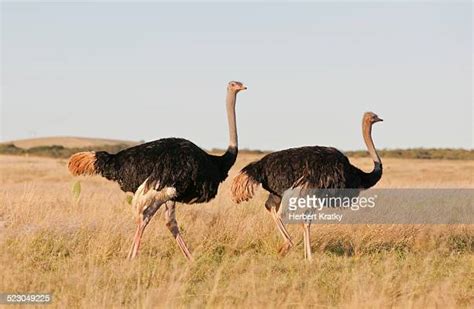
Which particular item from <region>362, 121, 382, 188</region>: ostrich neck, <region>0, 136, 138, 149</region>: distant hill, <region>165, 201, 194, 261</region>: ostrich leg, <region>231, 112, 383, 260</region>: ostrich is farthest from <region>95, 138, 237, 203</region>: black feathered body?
<region>0, 136, 138, 149</region>: distant hill

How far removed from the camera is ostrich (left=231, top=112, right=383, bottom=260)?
959cm

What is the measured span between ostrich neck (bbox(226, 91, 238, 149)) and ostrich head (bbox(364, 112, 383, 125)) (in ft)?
6.13

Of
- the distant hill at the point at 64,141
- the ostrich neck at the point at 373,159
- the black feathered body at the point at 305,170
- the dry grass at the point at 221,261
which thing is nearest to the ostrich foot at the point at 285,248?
the dry grass at the point at 221,261

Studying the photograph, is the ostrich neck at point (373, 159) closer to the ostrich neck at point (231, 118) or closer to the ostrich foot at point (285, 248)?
the ostrich foot at point (285, 248)

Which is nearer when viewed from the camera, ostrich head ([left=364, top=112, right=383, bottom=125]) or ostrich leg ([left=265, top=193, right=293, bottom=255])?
ostrich leg ([left=265, top=193, right=293, bottom=255])

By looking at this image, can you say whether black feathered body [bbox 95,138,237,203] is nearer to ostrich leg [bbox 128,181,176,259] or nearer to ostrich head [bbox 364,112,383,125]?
ostrich leg [bbox 128,181,176,259]

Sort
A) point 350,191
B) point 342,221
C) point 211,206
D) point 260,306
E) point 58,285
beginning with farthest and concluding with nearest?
point 211,206 → point 342,221 → point 350,191 → point 58,285 → point 260,306

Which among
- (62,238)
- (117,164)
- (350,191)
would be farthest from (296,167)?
(62,238)

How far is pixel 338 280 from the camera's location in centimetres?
780

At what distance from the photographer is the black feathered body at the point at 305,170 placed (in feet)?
31.5

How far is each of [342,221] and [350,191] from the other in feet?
3.74

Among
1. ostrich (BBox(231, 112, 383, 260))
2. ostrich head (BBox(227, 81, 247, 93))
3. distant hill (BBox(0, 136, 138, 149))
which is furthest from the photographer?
distant hill (BBox(0, 136, 138, 149))

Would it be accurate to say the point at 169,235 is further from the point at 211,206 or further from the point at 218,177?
the point at 211,206

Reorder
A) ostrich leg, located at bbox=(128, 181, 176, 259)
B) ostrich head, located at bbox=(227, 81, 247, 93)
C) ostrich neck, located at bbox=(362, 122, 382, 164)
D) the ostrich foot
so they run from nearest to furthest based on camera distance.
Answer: ostrich leg, located at bbox=(128, 181, 176, 259) < the ostrich foot < ostrich head, located at bbox=(227, 81, 247, 93) < ostrich neck, located at bbox=(362, 122, 382, 164)
